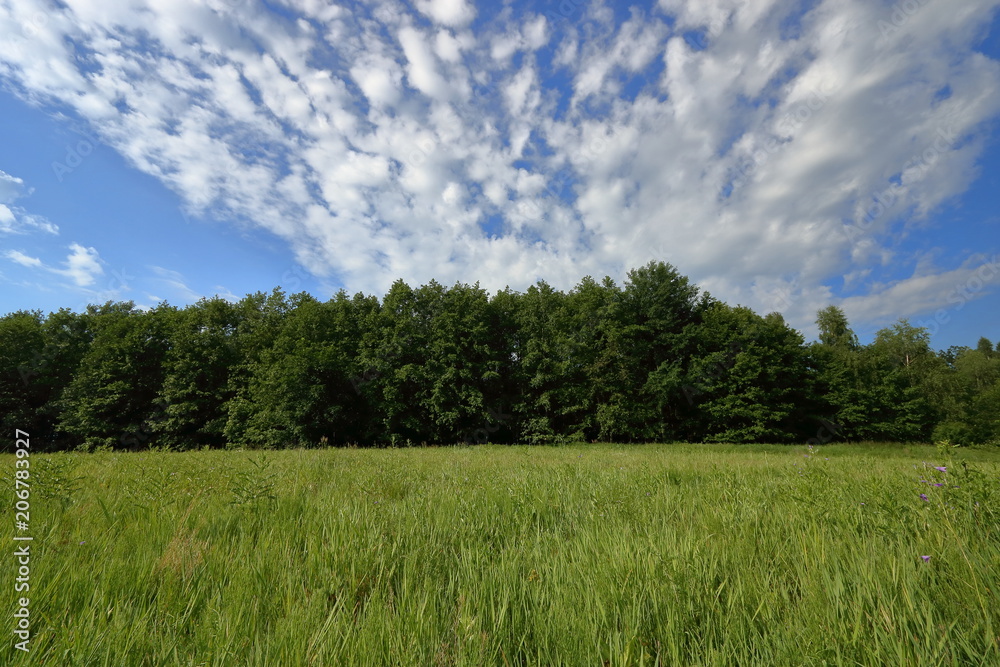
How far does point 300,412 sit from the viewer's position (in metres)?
29.6

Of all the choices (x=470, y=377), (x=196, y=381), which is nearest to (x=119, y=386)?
(x=196, y=381)

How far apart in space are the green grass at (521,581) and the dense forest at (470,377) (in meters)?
27.7

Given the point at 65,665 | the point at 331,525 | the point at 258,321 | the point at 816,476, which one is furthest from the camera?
the point at 258,321

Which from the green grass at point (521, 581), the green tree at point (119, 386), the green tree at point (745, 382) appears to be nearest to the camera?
the green grass at point (521, 581)

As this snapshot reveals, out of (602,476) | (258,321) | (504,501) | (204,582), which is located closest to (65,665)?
(204,582)

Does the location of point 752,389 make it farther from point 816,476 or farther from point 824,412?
point 816,476

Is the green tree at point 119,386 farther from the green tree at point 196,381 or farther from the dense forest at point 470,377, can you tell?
the green tree at point 196,381

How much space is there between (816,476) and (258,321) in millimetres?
44347

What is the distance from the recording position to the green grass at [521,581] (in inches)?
57.8

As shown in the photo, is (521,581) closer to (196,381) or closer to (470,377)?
(470,377)

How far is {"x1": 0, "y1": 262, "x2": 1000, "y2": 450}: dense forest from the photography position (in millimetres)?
31109

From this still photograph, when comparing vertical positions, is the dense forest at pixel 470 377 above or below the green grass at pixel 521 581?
above

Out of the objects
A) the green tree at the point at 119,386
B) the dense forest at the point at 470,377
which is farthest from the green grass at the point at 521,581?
the green tree at the point at 119,386

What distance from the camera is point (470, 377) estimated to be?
106 feet
